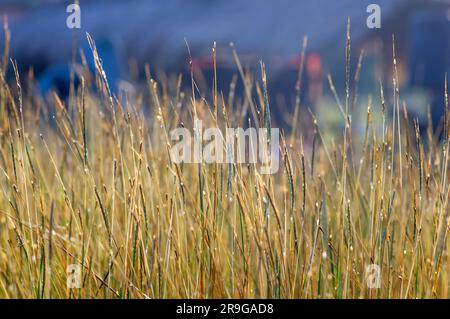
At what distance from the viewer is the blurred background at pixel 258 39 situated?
747cm

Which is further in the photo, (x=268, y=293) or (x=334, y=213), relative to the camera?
(x=334, y=213)

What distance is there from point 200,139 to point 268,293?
390 mm

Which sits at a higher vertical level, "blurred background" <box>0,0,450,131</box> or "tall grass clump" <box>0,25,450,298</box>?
"blurred background" <box>0,0,450,131</box>

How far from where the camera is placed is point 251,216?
190 centimetres

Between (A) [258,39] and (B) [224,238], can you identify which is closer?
(B) [224,238]

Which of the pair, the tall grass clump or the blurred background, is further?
the blurred background

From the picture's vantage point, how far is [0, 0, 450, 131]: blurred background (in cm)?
747

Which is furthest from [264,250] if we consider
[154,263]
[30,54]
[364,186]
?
[30,54]

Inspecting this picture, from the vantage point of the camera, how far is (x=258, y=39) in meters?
8.52

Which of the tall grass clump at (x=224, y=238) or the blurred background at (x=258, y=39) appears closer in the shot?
the tall grass clump at (x=224, y=238)

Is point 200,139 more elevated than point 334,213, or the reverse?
point 200,139

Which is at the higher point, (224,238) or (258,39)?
(258,39)

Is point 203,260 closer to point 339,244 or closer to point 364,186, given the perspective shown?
point 339,244

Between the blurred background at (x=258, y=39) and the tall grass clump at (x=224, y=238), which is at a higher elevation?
the blurred background at (x=258, y=39)
